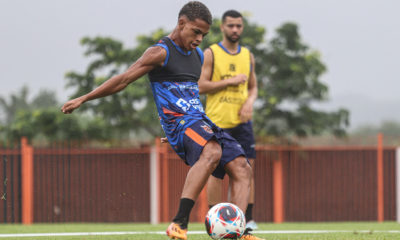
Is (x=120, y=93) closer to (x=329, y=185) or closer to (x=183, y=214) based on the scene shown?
(x=329, y=185)

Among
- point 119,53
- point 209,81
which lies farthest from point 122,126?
point 209,81

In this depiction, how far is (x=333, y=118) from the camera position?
22953 millimetres

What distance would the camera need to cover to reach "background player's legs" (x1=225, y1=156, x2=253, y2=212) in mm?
4648

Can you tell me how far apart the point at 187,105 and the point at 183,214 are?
2.76ft

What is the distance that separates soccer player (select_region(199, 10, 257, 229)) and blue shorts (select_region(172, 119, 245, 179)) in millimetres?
1619

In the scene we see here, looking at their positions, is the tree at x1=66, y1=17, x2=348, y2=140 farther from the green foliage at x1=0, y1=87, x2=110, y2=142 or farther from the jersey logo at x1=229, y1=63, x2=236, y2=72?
the jersey logo at x1=229, y1=63, x2=236, y2=72

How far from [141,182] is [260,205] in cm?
335

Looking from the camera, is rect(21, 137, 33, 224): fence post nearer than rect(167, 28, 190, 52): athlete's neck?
No

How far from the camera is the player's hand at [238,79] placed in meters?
6.31

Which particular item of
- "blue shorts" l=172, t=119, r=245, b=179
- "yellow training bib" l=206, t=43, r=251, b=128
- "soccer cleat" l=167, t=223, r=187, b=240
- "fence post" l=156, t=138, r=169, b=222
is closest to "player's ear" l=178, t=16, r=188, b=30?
"blue shorts" l=172, t=119, r=245, b=179

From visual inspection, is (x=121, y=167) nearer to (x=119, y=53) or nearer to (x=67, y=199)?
(x=67, y=199)

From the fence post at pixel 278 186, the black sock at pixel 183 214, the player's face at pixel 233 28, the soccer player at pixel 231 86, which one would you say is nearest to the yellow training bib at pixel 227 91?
the soccer player at pixel 231 86

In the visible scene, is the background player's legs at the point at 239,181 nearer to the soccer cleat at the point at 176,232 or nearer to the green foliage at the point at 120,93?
the soccer cleat at the point at 176,232

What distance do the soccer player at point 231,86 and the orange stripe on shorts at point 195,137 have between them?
1.79 metres
